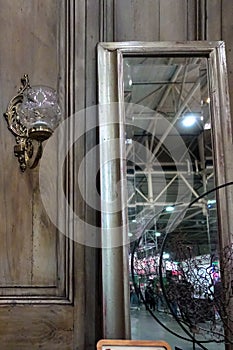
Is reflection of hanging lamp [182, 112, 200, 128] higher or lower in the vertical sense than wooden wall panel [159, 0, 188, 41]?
lower

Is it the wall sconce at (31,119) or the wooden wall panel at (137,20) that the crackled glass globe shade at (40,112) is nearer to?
the wall sconce at (31,119)

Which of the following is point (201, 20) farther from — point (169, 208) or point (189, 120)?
point (169, 208)

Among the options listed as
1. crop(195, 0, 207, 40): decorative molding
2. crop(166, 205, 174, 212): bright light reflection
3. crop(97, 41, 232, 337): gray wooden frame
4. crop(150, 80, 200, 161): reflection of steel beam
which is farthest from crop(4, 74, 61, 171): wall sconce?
crop(195, 0, 207, 40): decorative molding

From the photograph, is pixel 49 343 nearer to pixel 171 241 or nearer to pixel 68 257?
pixel 68 257

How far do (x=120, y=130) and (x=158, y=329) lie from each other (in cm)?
67

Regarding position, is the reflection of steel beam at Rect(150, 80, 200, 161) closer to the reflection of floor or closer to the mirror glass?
the mirror glass

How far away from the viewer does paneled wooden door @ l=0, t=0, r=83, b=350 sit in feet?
5.03

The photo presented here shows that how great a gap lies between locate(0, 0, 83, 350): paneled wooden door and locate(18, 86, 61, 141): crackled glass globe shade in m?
0.10

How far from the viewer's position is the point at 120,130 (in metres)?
1.61

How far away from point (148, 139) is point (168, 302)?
0.55 metres

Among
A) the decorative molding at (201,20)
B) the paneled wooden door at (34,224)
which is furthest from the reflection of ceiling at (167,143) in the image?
the paneled wooden door at (34,224)

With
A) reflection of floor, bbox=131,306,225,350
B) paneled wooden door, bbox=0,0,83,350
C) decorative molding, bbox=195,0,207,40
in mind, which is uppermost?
decorative molding, bbox=195,0,207,40

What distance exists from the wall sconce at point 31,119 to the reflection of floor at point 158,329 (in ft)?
2.05

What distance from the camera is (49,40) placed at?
171 cm
